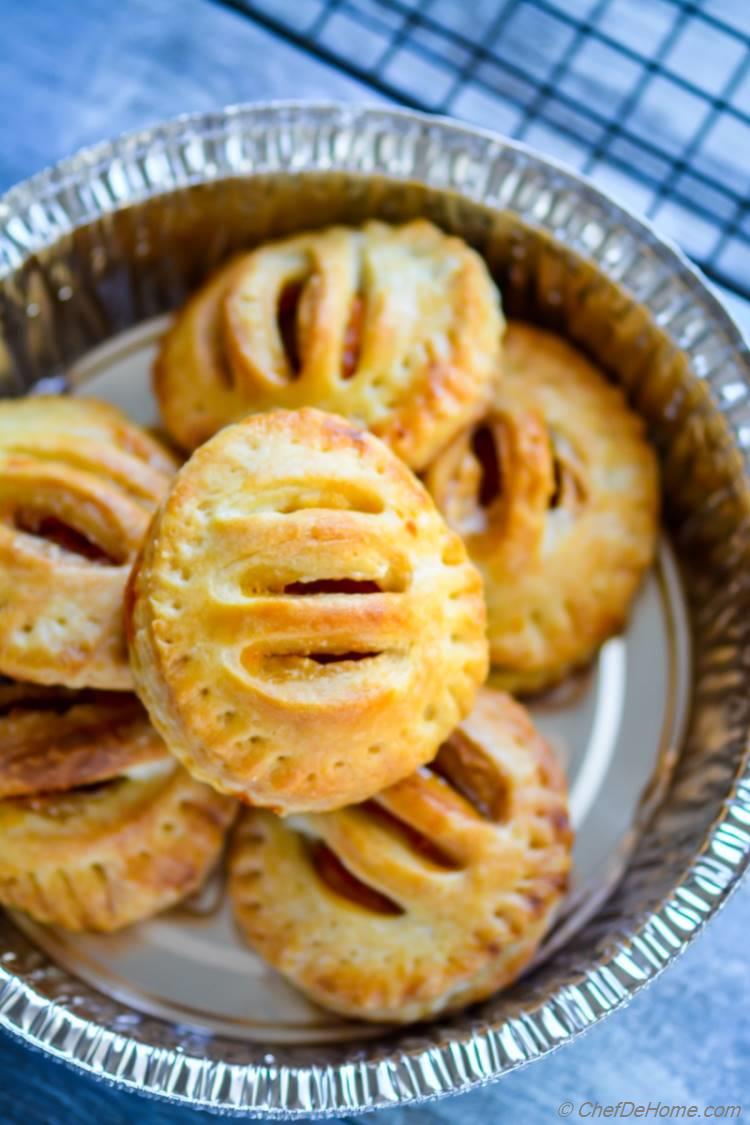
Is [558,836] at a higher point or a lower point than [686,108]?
lower

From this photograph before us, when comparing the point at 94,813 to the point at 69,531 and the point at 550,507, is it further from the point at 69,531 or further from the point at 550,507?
the point at 550,507

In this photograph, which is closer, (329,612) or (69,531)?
(329,612)

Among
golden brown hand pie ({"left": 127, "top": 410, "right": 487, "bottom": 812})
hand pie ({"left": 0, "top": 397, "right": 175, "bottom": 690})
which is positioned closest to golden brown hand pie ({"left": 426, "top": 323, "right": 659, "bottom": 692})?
golden brown hand pie ({"left": 127, "top": 410, "right": 487, "bottom": 812})

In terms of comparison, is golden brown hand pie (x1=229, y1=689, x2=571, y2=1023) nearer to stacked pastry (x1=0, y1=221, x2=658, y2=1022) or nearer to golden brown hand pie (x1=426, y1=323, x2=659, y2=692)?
stacked pastry (x1=0, y1=221, x2=658, y2=1022)

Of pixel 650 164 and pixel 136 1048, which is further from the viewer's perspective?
pixel 650 164

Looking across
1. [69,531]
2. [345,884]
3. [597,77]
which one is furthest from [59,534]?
[597,77]

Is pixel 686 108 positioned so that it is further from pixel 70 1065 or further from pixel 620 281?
pixel 70 1065

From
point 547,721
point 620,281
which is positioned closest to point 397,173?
point 620,281
